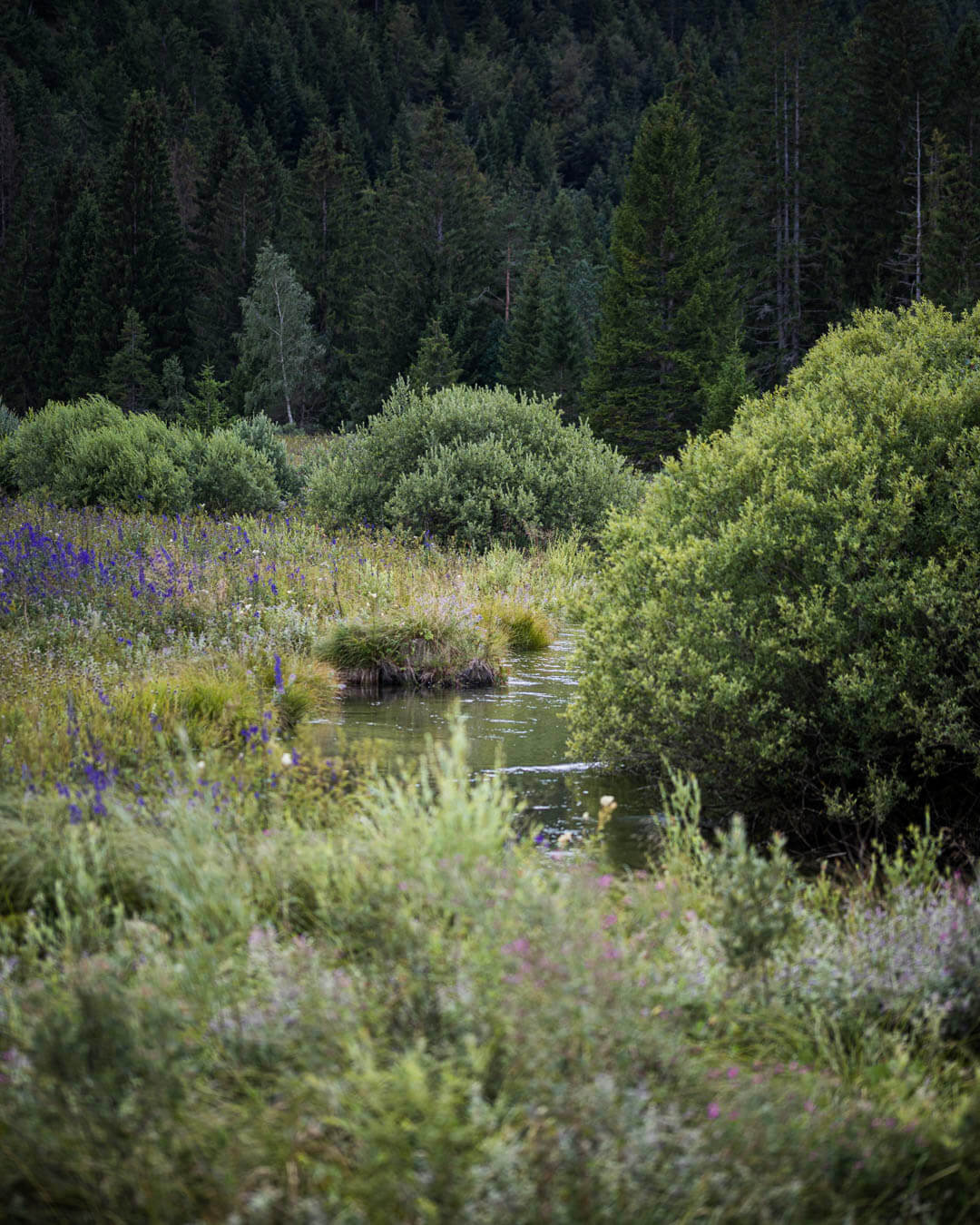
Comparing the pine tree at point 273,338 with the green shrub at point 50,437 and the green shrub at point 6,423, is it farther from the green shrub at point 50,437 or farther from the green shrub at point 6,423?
the green shrub at point 50,437

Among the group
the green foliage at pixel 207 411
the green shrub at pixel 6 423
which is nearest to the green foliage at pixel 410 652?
the green shrub at pixel 6 423

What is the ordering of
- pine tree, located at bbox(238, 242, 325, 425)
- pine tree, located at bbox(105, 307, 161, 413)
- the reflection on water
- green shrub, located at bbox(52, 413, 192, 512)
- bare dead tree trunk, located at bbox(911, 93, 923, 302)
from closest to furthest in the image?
the reflection on water → green shrub, located at bbox(52, 413, 192, 512) → bare dead tree trunk, located at bbox(911, 93, 923, 302) → pine tree, located at bbox(238, 242, 325, 425) → pine tree, located at bbox(105, 307, 161, 413)

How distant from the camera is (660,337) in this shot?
3712 cm

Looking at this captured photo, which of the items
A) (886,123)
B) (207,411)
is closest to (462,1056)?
(207,411)

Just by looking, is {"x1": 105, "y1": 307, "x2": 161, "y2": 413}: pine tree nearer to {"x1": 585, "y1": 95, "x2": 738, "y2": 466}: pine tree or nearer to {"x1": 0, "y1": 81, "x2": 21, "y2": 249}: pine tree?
{"x1": 0, "y1": 81, "x2": 21, "y2": 249}: pine tree

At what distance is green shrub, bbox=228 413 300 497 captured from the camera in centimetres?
2232

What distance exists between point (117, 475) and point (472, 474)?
6.41 metres

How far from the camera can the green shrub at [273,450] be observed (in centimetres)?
2232

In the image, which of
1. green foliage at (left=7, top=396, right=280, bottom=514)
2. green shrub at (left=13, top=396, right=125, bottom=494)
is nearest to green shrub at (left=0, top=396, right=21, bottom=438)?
green foliage at (left=7, top=396, right=280, bottom=514)

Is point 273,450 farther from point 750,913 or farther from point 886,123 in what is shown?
point 886,123

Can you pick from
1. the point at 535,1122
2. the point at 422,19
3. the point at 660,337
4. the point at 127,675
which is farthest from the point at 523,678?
the point at 422,19

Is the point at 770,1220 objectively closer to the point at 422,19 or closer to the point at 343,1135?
the point at 343,1135

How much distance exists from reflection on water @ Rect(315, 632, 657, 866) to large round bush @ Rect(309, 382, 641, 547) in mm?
4645

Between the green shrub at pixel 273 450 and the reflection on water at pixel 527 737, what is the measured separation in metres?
12.1
